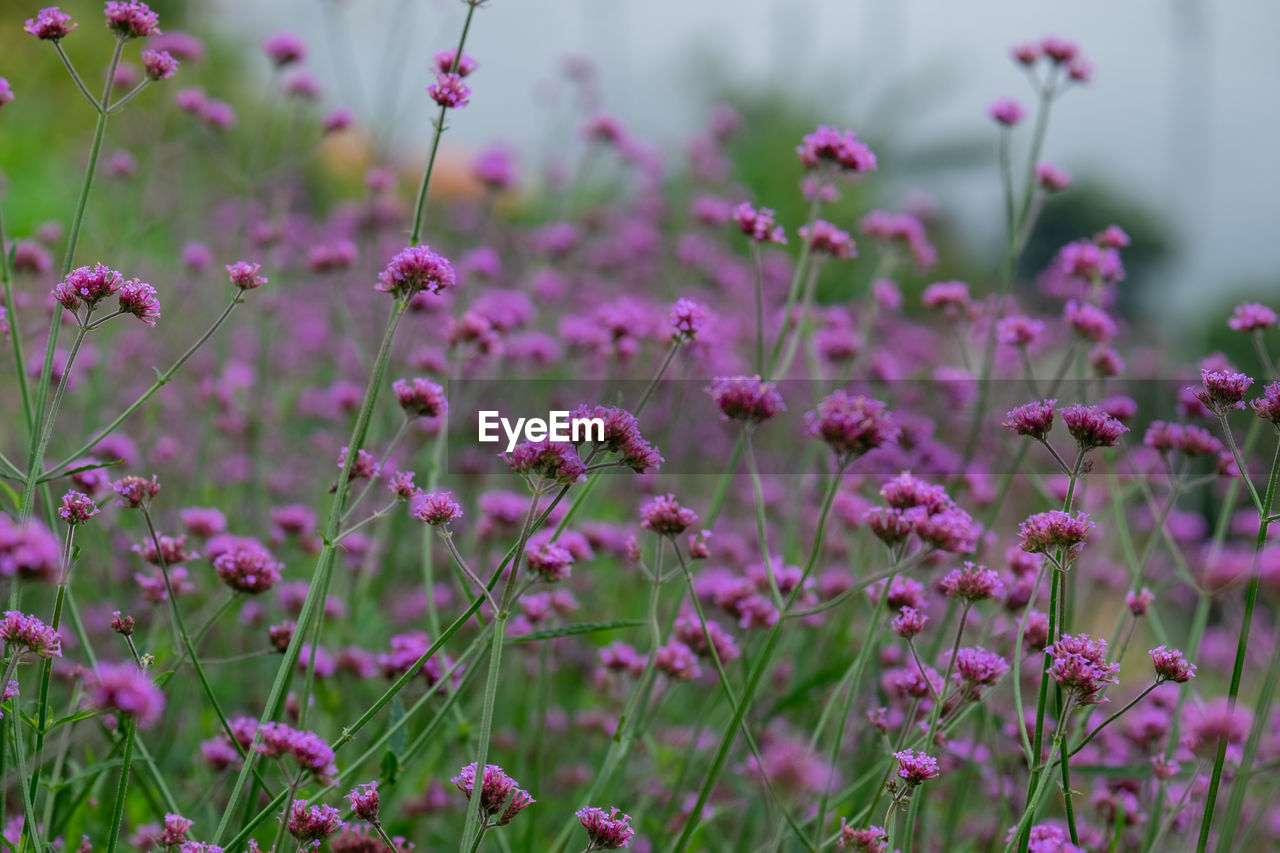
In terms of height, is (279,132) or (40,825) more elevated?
(279,132)

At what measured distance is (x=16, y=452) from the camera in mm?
2852

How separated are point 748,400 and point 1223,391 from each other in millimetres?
531

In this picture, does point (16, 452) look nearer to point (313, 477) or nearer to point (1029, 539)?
point (313, 477)

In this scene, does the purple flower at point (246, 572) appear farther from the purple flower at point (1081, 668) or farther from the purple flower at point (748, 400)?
the purple flower at point (1081, 668)

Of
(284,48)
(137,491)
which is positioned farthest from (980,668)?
(284,48)

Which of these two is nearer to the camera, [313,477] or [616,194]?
[313,477]

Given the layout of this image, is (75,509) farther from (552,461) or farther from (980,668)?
(980,668)

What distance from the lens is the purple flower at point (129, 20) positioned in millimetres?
1316

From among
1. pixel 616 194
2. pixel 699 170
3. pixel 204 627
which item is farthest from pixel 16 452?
pixel 616 194

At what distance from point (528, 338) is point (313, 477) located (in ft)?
2.96

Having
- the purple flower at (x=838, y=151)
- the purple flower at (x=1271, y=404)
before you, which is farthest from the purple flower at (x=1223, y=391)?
the purple flower at (x=838, y=151)

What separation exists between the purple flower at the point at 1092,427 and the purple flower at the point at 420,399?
0.75 metres

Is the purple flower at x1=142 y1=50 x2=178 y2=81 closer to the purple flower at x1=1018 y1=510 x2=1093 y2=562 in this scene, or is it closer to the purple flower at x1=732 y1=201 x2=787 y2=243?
the purple flower at x1=732 y1=201 x2=787 y2=243

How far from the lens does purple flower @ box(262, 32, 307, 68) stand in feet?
7.53
